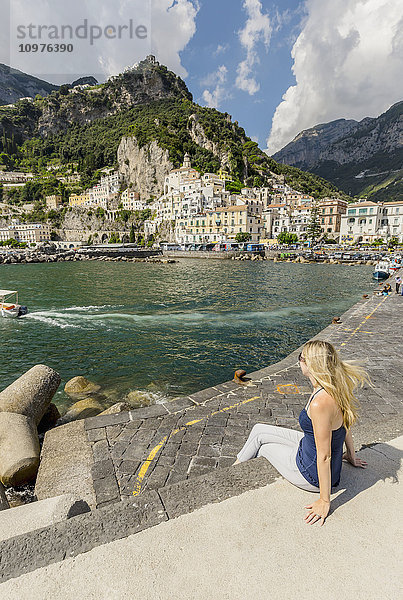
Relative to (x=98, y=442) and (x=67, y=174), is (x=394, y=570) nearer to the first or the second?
(x=98, y=442)

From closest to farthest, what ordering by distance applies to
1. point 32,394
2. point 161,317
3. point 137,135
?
point 32,394, point 161,317, point 137,135

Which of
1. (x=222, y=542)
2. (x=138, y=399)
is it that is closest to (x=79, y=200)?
(x=138, y=399)

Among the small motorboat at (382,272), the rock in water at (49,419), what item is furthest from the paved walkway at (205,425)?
the small motorboat at (382,272)

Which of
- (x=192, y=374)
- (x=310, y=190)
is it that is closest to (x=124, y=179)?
(x=310, y=190)

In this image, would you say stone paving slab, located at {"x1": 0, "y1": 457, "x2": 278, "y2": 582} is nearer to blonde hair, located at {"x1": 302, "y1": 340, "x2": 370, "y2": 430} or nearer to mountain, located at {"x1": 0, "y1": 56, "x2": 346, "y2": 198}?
blonde hair, located at {"x1": 302, "y1": 340, "x2": 370, "y2": 430}

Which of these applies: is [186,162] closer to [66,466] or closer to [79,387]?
[79,387]

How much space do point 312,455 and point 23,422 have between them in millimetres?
5735

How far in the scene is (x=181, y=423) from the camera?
5.58m

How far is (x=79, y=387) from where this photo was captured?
10.0 m

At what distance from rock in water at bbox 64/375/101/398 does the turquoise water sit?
273mm

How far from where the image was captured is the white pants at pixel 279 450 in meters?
2.87

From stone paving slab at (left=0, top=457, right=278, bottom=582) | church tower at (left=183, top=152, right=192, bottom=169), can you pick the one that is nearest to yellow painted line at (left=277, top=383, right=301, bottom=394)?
stone paving slab at (left=0, top=457, right=278, bottom=582)

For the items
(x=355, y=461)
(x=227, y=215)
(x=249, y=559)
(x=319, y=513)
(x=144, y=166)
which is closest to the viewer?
(x=249, y=559)

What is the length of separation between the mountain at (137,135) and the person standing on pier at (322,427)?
125124 mm
